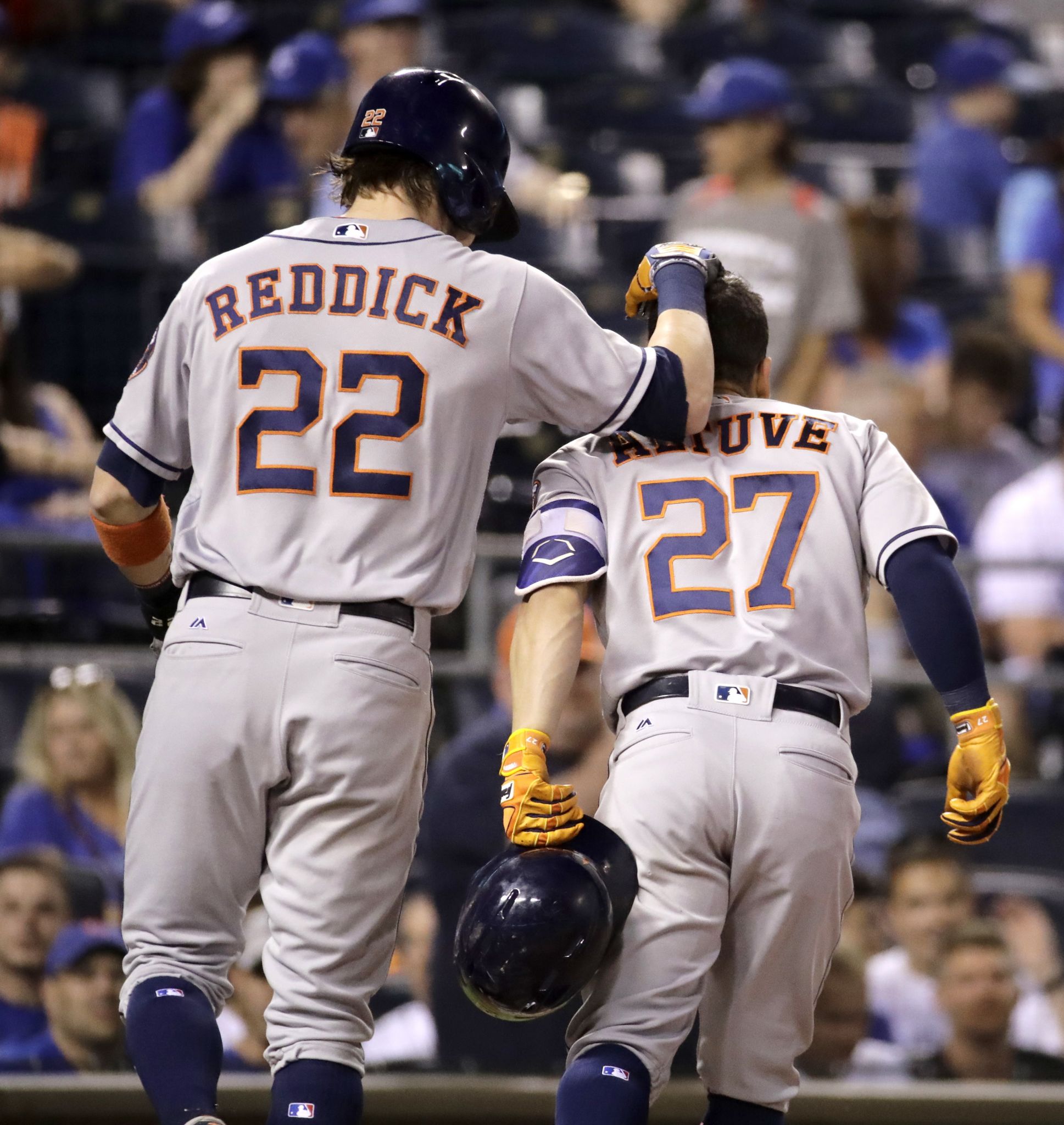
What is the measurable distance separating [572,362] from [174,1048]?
1.29 meters

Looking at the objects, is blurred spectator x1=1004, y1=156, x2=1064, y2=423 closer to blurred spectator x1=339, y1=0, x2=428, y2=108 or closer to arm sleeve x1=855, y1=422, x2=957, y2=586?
blurred spectator x1=339, y1=0, x2=428, y2=108

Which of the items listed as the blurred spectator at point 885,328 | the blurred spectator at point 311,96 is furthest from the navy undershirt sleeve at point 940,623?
the blurred spectator at point 311,96

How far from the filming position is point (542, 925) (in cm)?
280

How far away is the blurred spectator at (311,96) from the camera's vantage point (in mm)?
7406

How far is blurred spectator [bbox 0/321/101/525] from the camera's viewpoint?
240 inches

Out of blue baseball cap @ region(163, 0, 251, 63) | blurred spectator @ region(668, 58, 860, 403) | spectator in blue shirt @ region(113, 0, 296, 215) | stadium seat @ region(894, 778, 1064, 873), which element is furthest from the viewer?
blue baseball cap @ region(163, 0, 251, 63)

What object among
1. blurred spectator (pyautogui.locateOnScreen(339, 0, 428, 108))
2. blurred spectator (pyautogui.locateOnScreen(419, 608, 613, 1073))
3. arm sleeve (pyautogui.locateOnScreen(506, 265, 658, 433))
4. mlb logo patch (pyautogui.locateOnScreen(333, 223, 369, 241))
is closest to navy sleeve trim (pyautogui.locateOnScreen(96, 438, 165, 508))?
mlb logo patch (pyautogui.locateOnScreen(333, 223, 369, 241))

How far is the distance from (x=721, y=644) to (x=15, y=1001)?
9.07 feet

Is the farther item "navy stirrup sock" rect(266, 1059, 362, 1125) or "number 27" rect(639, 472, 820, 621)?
"number 27" rect(639, 472, 820, 621)

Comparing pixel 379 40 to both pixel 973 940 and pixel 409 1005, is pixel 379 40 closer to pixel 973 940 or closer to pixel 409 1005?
pixel 409 1005

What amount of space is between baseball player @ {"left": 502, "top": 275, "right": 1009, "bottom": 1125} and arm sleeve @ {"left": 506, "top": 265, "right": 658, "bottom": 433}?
0.44 ft

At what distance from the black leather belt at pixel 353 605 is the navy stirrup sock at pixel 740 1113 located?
93cm

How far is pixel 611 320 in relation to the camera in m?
6.93

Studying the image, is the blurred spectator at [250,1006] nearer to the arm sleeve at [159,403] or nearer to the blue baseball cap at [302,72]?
the arm sleeve at [159,403]
